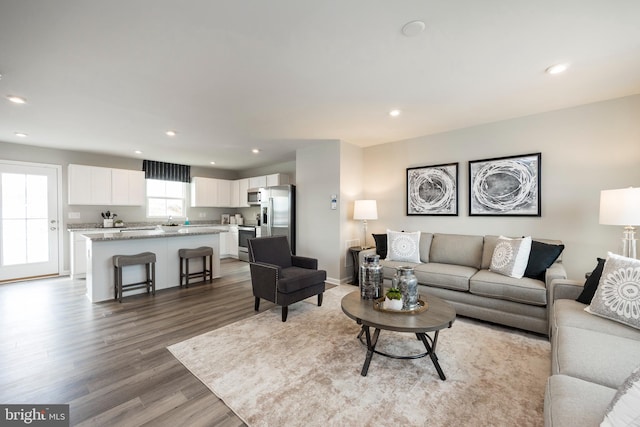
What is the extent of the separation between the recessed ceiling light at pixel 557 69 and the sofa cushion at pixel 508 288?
202 centimetres

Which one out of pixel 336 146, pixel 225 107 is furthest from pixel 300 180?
pixel 225 107

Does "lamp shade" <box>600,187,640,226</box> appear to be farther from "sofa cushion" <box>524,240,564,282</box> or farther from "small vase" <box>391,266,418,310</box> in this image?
"small vase" <box>391,266,418,310</box>

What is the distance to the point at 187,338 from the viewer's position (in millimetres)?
2656

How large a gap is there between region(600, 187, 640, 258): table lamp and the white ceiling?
43.9 inches

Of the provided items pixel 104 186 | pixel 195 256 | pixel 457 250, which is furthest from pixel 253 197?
pixel 457 250

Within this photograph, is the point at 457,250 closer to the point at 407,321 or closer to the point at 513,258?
the point at 513,258

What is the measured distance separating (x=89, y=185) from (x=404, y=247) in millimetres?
6192

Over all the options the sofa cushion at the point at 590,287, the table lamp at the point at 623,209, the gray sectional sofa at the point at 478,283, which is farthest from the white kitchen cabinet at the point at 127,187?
the table lamp at the point at 623,209

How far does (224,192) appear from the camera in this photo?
7555 millimetres

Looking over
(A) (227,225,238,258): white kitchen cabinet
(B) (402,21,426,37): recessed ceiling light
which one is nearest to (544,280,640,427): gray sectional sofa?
(B) (402,21,426,37): recessed ceiling light

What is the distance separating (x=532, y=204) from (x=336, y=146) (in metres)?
2.93

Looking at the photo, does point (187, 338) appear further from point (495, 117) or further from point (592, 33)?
point (495, 117)

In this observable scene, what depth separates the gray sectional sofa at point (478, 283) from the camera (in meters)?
2.67

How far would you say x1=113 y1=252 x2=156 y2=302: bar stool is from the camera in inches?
147
